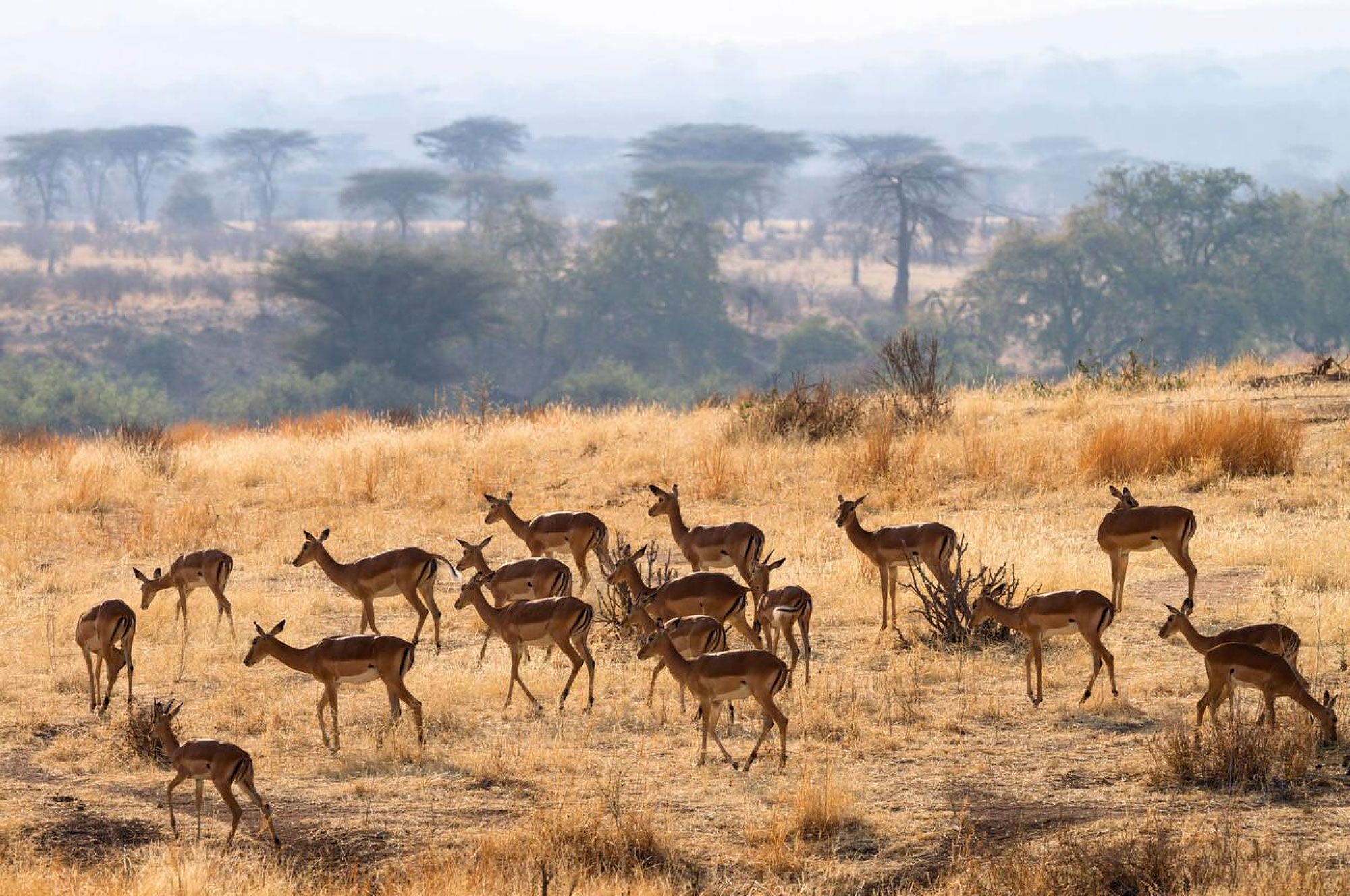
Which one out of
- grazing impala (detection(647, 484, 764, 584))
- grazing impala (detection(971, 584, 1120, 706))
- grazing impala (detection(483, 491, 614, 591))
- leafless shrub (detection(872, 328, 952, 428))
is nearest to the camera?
grazing impala (detection(971, 584, 1120, 706))

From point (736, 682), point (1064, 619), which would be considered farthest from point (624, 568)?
point (1064, 619)

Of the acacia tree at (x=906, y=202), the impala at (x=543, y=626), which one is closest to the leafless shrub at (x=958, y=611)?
the impala at (x=543, y=626)

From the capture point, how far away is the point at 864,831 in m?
Answer: 6.65

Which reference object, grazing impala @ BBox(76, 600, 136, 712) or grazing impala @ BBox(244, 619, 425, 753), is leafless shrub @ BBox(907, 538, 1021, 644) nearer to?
grazing impala @ BBox(244, 619, 425, 753)

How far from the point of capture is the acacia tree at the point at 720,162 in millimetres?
92312

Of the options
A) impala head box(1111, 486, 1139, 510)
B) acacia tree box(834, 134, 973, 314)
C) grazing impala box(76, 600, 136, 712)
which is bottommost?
grazing impala box(76, 600, 136, 712)

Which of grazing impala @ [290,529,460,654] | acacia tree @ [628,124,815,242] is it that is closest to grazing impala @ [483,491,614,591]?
grazing impala @ [290,529,460,654]

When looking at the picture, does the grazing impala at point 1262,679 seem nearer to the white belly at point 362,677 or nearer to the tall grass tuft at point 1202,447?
the white belly at point 362,677

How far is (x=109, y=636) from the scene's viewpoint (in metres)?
8.62

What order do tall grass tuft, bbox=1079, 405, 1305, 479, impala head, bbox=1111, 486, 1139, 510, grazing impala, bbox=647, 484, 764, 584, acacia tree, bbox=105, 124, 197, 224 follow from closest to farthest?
grazing impala, bbox=647, 484, 764, 584, impala head, bbox=1111, 486, 1139, 510, tall grass tuft, bbox=1079, 405, 1305, 479, acacia tree, bbox=105, 124, 197, 224

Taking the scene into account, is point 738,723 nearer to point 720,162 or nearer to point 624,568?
point 624,568

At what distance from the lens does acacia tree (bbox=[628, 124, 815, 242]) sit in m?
92.3

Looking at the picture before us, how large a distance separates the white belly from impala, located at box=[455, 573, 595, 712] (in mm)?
879

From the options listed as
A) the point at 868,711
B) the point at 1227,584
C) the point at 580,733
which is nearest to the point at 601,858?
the point at 580,733
